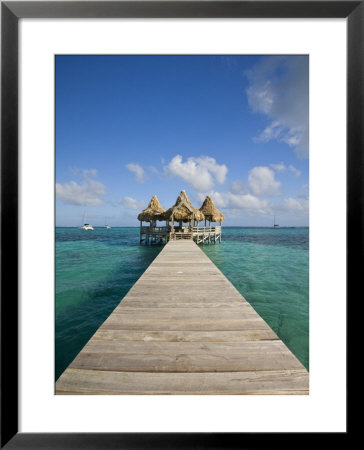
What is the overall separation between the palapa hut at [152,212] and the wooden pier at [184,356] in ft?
57.0

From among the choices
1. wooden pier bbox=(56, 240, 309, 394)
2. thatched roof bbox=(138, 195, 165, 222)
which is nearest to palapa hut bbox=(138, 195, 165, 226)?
thatched roof bbox=(138, 195, 165, 222)

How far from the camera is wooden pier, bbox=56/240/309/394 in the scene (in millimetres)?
1145

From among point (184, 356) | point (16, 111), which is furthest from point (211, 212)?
point (16, 111)

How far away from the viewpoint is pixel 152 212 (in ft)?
63.9

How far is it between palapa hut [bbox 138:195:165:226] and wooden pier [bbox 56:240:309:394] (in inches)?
685

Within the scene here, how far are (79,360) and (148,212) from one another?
60.8 feet

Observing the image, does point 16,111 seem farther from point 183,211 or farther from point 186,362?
point 183,211

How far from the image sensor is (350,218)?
1187 millimetres

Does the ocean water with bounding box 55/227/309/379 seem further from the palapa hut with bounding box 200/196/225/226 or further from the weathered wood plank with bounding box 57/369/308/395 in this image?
the palapa hut with bounding box 200/196/225/226

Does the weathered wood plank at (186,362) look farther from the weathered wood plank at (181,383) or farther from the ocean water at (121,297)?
the ocean water at (121,297)

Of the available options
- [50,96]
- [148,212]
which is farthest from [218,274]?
[148,212]

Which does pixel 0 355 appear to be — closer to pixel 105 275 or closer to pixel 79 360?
pixel 79 360

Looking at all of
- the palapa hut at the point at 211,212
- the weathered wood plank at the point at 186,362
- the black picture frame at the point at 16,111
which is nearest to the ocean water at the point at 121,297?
the black picture frame at the point at 16,111

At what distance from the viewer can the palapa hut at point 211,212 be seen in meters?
21.9
